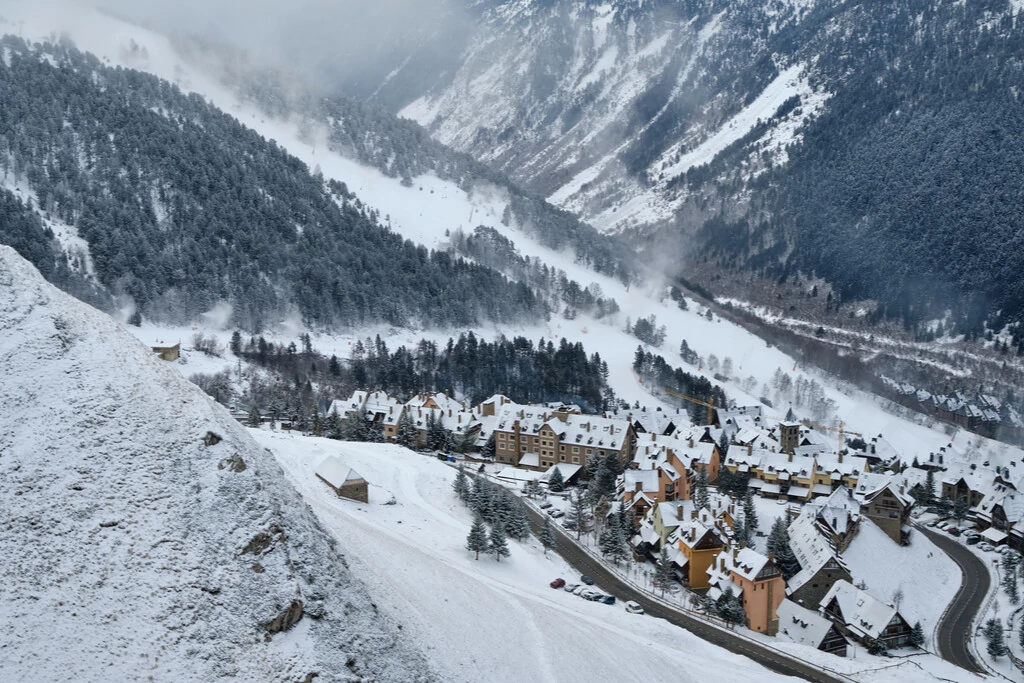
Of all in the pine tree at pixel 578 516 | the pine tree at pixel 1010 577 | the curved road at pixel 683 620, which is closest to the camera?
the curved road at pixel 683 620

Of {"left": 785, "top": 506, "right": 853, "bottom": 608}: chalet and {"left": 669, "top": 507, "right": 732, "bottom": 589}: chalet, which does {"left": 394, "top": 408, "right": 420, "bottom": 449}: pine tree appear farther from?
{"left": 785, "top": 506, "right": 853, "bottom": 608}: chalet

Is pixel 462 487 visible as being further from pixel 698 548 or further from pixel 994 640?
pixel 994 640

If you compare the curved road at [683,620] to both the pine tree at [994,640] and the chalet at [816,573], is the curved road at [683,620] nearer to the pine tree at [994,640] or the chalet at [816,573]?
the chalet at [816,573]

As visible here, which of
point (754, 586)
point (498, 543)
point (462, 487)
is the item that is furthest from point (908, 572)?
point (498, 543)

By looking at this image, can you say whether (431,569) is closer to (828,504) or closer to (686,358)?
(828,504)

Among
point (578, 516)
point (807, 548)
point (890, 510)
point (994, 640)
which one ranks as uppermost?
point (578, 516)

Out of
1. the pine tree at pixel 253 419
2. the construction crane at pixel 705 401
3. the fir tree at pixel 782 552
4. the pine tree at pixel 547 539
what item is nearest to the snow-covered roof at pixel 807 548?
the fir tree at pixel 782 552

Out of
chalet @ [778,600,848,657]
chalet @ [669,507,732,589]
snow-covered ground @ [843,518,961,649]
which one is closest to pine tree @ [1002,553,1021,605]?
snow-covered ground @ [843,518,961,649]
